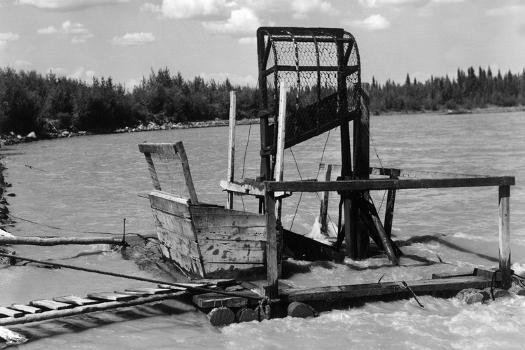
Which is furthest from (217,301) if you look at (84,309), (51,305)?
(51,305)

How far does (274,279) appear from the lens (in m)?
8.95

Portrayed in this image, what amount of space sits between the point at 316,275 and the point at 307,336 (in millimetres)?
3255

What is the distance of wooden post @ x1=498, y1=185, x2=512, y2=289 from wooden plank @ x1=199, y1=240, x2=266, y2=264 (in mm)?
3727

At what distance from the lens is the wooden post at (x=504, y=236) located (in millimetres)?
10219

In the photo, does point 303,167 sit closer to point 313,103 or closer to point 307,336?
point 313,103

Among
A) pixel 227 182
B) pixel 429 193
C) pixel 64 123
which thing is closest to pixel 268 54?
pixel 227 182

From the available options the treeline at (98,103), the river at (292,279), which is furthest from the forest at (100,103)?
the river at (292,279)

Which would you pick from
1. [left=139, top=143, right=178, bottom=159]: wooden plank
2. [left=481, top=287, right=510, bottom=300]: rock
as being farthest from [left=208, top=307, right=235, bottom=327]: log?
[left=481, top=287, right=510, bottom=300]: rock

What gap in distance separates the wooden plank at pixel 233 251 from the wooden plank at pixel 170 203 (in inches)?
22.1

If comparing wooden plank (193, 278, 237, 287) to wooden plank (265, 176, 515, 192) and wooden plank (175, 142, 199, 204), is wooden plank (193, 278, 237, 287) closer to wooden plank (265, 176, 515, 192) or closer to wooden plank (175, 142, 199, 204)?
wooden plank (175, 142, 199, 204)

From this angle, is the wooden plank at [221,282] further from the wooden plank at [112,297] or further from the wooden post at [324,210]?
the wooden post at [324,210]

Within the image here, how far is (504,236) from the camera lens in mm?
10266

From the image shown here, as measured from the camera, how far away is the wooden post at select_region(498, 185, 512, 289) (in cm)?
1022

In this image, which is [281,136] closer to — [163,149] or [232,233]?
[232,233]
